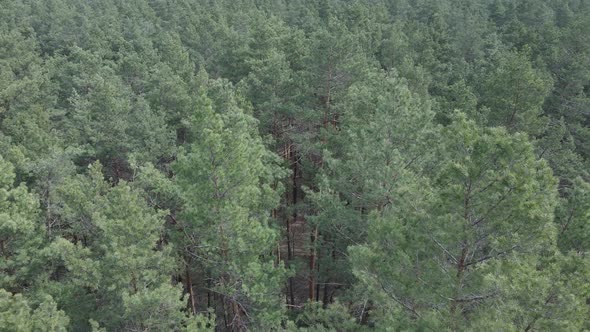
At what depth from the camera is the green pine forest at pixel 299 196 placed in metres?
10.5

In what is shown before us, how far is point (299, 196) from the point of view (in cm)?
3094

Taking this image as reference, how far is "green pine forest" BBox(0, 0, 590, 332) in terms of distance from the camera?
1048 cm

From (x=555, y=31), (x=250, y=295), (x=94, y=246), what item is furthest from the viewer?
(x=555, y=31)

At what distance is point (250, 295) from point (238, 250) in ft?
4.61

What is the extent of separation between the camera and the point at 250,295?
52.0 feet

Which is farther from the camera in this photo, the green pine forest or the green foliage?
the green foliage

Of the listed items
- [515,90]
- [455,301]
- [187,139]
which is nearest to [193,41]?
[187,139]

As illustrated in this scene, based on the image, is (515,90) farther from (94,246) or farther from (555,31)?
(94,246)

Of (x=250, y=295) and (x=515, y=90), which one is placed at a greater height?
(x=515, y=90)

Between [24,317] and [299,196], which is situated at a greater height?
[24,317]

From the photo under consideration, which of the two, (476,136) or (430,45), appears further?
(430,45)

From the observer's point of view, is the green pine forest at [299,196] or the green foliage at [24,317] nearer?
the green pine forest at [299,196]

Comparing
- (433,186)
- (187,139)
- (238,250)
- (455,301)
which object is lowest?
(187,139)

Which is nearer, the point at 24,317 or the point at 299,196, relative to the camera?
the point at 24,317
